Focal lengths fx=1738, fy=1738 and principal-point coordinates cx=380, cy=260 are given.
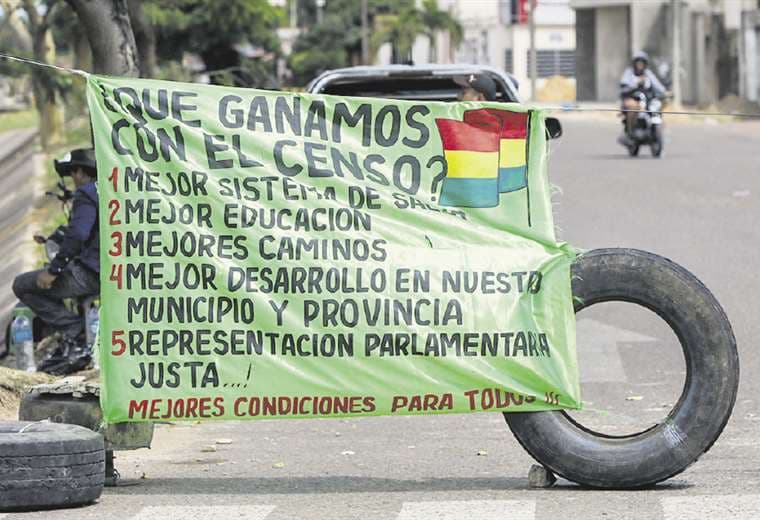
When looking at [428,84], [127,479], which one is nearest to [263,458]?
[127,479]

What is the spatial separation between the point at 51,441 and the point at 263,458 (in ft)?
6.55

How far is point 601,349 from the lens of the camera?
42.2 ft

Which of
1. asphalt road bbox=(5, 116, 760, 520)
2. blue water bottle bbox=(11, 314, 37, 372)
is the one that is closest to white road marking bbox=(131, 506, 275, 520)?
asphalt road bbox=(5, 116, 760, 520)

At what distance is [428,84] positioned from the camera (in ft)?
42.3

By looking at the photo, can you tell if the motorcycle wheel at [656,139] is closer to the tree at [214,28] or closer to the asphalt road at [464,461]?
the tree at [214,28]

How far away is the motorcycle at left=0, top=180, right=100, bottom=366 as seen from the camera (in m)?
12.8

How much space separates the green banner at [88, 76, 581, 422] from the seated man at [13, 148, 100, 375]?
4.17 meters

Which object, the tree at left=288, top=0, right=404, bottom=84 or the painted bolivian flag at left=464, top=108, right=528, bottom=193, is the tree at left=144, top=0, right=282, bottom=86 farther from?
the painted bolivian flag at left=464, top=108, right=528, bottom=193

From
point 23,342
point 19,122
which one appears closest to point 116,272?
point 23,342

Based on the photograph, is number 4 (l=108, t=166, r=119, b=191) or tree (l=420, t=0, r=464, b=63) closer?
number 4 (l=108, t=166, r=119, b=191)

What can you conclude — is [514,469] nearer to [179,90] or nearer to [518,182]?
[518,182]

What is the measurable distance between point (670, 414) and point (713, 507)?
2.35 ft

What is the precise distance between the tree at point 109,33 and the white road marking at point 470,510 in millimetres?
6575

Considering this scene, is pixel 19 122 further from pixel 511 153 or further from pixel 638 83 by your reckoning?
pixel 511 153
